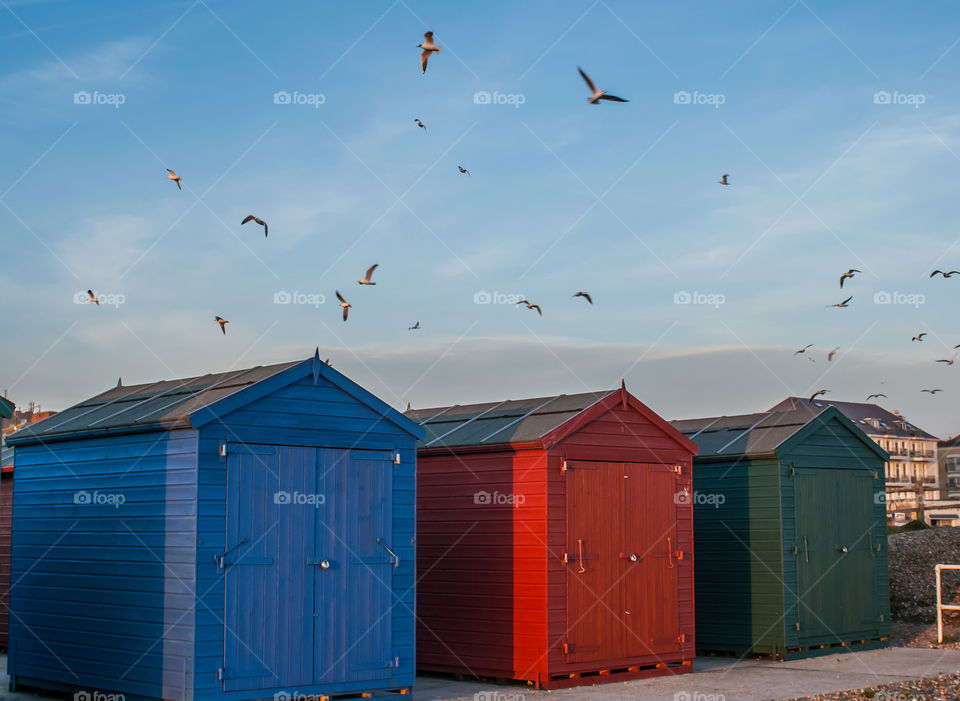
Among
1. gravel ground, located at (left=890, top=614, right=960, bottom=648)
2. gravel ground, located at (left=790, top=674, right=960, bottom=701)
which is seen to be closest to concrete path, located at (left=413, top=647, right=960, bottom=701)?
gravel ground, located at (left=790, top=674, right=960, bottom=701)

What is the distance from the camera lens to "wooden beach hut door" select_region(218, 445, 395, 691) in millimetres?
10297

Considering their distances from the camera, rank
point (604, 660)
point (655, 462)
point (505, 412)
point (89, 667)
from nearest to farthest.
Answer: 1. point (89, 667)
2. point (604, 660)
3. point (655, 462)
4. point (505, 412)

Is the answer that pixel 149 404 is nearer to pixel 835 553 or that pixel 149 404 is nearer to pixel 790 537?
pixel 790 537

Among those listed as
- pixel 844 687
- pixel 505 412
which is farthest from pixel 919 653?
pixel 505 412

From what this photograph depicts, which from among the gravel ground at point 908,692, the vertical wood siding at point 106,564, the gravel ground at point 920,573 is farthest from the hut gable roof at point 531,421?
the gravel ground at point 920,573

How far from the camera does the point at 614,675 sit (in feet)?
44.0

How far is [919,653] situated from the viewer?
52.6ft

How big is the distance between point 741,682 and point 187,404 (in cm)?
751

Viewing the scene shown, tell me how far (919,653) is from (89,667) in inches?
465

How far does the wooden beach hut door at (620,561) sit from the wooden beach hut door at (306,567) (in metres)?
2.74

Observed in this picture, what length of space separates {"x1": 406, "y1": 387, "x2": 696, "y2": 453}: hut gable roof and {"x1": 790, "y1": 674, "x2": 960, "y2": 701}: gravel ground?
381cm


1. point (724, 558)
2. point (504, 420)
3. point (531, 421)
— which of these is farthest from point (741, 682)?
point (504, 420)

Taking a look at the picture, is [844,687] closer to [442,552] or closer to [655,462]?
[655,462]

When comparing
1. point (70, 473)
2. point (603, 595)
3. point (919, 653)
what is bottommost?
point (919, 653)
